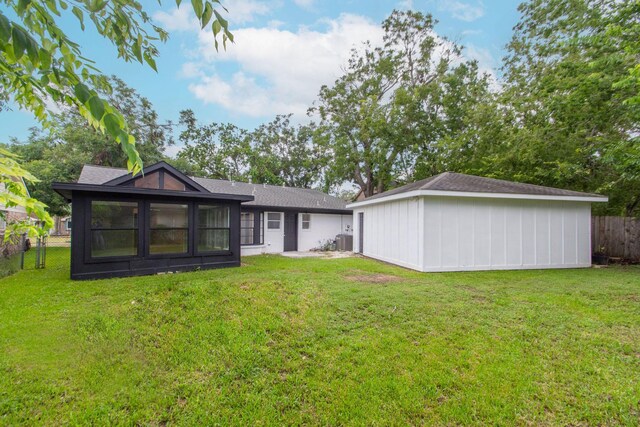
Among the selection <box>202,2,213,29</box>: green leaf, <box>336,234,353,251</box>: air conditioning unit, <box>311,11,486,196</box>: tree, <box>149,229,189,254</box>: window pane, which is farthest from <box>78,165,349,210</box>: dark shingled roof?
<box>202,2,213,29</box>: green leaf

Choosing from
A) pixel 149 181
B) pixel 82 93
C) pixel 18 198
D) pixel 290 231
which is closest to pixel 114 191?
pixel 149 181

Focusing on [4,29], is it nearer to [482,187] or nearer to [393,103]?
[482,187]

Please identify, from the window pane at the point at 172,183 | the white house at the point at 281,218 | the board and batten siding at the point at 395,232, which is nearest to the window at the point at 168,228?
the window pane at the point at 172,183

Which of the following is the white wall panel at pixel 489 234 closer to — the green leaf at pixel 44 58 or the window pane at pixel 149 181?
the window pane at pixel 149 181

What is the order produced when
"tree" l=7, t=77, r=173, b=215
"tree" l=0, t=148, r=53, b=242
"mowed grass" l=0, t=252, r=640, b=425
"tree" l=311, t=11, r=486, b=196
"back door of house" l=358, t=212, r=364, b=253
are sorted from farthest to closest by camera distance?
"tree" l=311, t=11, r=486, b=196, "tree" l=7, t=77, r=173, b=215, "back door of house" l=358, t=212, r=364, b=253, "mowed grass" l=0, t=252, r=640, b=425, "tree" l=0, t=148, r=53, b=242

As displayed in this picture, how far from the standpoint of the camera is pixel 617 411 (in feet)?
7.69

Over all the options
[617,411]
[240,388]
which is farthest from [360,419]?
[617,411]

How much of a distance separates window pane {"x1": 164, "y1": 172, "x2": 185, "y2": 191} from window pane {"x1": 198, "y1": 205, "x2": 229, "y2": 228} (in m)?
0.76

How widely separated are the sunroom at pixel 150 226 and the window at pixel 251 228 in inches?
112

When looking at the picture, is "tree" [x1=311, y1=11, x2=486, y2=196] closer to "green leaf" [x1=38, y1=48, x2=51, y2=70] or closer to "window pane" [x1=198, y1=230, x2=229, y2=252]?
"window pane" [x1=198, y1=230, x2=229, y2=252]

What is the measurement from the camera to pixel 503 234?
838cm

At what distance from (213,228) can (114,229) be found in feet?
8.00

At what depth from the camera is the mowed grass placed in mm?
2338

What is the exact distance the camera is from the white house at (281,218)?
11930mm
